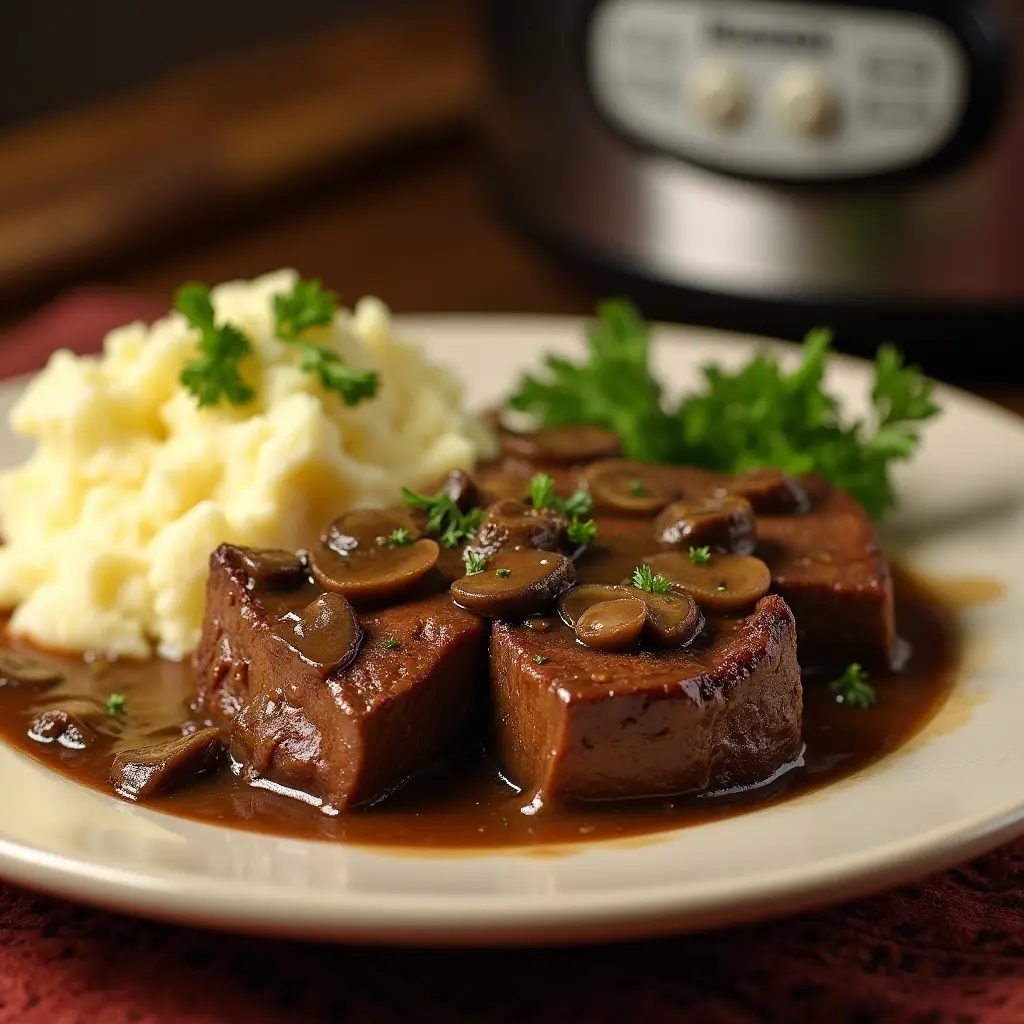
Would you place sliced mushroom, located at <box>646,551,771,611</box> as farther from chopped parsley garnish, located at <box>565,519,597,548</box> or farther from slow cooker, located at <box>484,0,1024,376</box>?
slow cooker, located at <box>484,0,1024,376</box>

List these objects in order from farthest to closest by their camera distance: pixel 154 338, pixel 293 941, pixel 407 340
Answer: pixel 407 340, pixel 154 338, pixel 293 941

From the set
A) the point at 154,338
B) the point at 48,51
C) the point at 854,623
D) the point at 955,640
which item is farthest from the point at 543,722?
the point at 48,51

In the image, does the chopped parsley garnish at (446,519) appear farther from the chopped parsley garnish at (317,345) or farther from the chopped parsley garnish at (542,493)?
the chopped parsley garnish at (317,345)

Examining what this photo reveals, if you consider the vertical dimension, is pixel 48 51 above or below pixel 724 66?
below

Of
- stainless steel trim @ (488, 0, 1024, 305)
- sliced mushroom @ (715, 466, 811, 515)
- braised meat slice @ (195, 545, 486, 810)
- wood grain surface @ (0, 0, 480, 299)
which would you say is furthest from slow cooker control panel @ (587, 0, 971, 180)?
braised meat slice @ (195, 545, 486, 810)

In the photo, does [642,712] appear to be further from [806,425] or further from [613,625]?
[806,425]

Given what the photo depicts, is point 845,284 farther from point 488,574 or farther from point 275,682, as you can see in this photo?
point 275,682

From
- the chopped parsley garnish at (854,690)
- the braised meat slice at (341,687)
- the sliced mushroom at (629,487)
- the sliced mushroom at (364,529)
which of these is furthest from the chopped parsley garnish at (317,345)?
the chopped parsley garnish at (854,690)

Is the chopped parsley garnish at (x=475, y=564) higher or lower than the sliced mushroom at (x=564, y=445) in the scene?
higher
